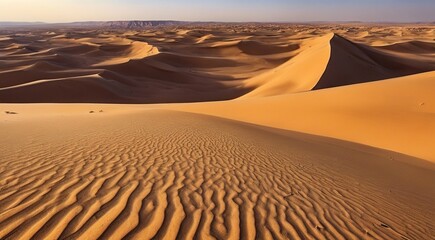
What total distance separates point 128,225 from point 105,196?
2.58ft

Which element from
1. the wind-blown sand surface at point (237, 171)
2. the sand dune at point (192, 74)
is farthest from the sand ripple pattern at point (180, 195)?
the sand dune at point (192, 74)

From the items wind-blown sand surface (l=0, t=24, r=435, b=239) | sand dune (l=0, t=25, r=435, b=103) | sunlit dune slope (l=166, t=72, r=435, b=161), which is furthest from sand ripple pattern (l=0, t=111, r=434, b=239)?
sand dune (l=0, t=25, r=435, b=103)

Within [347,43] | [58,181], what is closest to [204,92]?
[347,43]

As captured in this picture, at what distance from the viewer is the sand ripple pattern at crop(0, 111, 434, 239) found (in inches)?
141

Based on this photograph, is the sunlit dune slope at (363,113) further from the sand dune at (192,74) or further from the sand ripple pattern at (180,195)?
the sand dune at (192,74)

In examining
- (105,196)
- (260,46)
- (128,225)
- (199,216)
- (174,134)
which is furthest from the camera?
(260,46)

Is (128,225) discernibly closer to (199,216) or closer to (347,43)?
(199,216)

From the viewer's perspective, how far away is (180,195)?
175 inches

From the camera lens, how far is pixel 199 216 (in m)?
3.91

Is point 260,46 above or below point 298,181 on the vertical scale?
below

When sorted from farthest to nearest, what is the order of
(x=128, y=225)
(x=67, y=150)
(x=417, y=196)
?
(x=67, y=150), (x=417, y=196), (x=128, y=225)

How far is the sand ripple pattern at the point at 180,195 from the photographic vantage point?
11.8 feet

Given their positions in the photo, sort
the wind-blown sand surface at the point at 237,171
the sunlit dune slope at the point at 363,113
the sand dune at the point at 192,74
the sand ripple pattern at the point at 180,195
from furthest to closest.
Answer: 1. the sand dune at the point at 192,74
2. the sunlit dune slope at the point at 363,113
3. the wind-blown sand surface at the point at 237,171
4. the sand ripple pattern at the point at 180,195

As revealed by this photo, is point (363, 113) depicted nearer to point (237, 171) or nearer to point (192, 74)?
point (237, 171)
